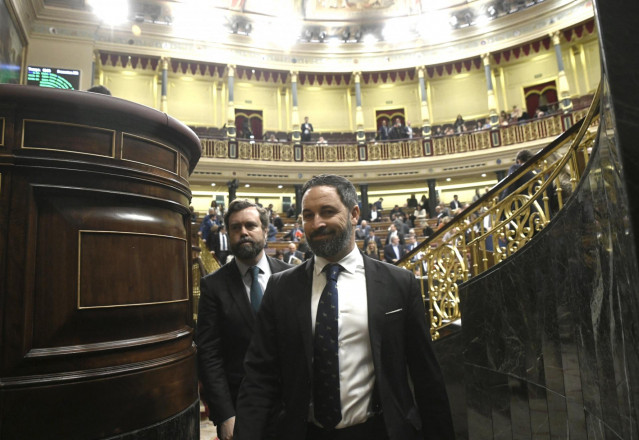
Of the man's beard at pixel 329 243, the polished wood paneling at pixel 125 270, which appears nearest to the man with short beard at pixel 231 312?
the polished wood paneling at pixel 125 270

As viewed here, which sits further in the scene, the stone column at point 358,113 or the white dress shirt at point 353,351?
the stone column at point 358,113

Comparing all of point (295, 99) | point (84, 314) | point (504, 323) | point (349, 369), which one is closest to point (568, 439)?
point (504, 323)

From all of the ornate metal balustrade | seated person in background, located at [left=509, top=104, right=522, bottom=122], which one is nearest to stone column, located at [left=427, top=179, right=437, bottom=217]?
the ornate metal balustrade

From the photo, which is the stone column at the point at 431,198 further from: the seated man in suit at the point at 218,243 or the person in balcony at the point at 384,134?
the seated man in suit at the point at 218,243

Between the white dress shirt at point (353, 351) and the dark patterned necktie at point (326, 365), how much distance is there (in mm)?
28

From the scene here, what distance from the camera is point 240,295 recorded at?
1978mm

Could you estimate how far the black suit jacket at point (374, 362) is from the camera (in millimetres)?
1312

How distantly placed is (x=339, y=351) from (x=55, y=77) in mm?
9146

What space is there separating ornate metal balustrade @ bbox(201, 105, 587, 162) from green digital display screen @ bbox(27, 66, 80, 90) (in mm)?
6698

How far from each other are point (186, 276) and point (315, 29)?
1684 centimetres

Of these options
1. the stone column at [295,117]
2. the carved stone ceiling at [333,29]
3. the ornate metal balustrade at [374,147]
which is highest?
the carved stone ceiling at [333,29]

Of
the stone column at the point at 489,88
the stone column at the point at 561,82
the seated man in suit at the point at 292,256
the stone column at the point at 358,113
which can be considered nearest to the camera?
the seated man in suit at the point at 292,256

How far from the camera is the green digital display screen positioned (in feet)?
26.2

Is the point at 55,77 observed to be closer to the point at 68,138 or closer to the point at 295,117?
the point at 68,138
